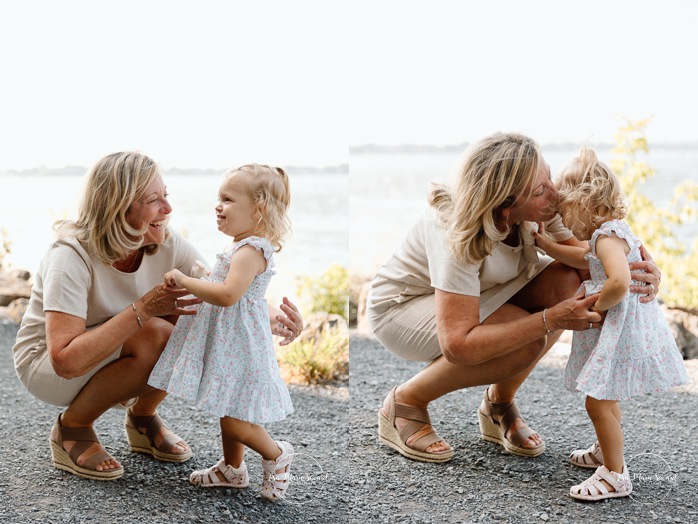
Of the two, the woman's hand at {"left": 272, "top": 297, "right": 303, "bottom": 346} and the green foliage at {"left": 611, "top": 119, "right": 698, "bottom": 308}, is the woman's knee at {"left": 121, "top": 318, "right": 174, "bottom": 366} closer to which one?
the woman's hand at {"left": 272, "top": 297, "right": 303, "bottom": 346}

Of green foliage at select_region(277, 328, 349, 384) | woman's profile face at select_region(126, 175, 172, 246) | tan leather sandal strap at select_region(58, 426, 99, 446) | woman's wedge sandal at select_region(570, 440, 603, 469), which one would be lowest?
green foliage at select_region(277, 328, 349, 384)

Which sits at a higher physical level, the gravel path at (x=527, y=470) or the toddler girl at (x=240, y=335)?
the toddler girl at (x=240, y=335)

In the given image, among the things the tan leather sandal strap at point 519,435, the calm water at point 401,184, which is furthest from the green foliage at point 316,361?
the calm water at point 401,184

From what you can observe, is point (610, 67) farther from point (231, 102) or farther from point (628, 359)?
point (628, 359)

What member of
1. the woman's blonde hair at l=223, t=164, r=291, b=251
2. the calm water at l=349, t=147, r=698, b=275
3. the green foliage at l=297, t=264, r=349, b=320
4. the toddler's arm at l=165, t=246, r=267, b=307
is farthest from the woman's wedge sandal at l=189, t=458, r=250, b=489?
the calm water at l=349, t=147, r=698, b=275

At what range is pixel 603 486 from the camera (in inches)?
93.8

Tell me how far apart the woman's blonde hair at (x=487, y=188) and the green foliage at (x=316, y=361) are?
6.33 ft

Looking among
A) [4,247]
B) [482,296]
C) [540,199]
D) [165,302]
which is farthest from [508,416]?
[4,247]

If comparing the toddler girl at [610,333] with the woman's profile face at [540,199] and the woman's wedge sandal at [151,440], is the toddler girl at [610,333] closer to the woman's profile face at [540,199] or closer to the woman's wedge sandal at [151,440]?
the woman's profile face at [540,199]

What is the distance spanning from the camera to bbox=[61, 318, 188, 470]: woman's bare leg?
2.41m

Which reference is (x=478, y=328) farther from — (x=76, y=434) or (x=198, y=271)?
(x=76, y=434)

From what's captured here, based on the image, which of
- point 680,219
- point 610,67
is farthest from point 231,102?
point 680,219

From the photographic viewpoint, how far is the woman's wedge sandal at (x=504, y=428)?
281cm

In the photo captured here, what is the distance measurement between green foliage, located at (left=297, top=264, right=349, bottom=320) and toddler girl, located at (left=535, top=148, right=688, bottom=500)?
3.32 m
